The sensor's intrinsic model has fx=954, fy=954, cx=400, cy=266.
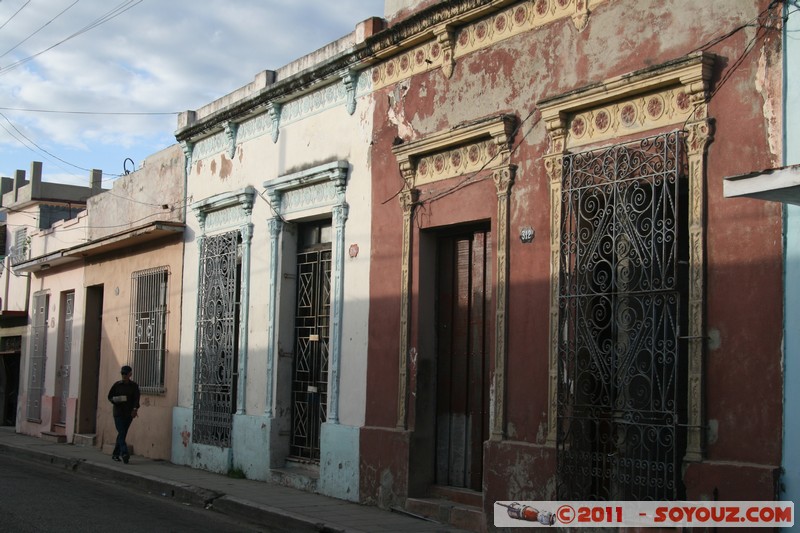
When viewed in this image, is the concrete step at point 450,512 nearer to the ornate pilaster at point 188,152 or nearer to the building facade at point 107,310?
the building facade at point 107,310

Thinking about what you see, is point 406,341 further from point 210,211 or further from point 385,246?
A: point 210,211

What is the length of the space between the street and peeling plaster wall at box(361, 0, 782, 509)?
1.94 metres

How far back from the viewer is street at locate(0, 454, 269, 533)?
29.3 ft

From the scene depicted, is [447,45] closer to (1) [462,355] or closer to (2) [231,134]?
(1) [462,355]

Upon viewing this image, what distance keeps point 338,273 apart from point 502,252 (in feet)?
9.97

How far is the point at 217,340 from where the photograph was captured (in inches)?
558

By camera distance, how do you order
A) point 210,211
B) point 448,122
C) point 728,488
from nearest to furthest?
point 728,488, point 448,122, point 210,211

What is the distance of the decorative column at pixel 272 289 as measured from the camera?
12.7m

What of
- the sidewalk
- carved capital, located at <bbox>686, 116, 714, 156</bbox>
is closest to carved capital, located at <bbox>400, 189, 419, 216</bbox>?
the sidewalk

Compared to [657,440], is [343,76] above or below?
above

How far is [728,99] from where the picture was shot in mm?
7059

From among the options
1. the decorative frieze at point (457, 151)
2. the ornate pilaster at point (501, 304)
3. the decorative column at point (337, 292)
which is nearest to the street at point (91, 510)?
the decorative column at point (337, 292)

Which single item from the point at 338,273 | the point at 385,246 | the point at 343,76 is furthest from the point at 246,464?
the point at 343,76

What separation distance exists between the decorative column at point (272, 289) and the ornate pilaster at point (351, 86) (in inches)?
75.6
